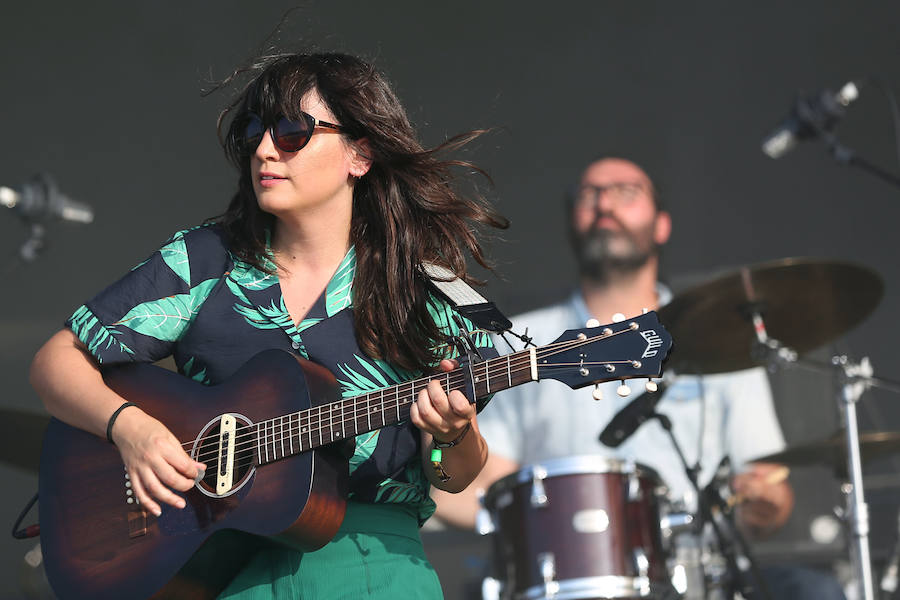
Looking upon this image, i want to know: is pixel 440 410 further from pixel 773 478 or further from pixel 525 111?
pixel 525 111

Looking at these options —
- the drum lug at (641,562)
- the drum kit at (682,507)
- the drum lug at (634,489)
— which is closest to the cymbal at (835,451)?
the drum kit at (682,507)

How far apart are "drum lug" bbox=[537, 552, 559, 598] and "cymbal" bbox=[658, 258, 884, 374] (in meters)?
0.91

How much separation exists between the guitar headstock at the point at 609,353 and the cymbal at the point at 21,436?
2.34 metres

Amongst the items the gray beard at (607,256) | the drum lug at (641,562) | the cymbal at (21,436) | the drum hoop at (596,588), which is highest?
the gray beard at (607,256)

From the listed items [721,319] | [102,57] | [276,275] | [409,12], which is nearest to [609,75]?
[409,12]

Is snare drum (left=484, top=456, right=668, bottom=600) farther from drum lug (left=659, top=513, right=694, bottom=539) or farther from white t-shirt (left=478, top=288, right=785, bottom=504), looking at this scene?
white t-shirt (left=478, top=288, right=785, bottom=504)

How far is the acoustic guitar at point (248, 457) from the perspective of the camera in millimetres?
2000

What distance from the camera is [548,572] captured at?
3.63 m

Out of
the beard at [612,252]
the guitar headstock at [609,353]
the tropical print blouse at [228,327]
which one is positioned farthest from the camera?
the beard at [612,252]

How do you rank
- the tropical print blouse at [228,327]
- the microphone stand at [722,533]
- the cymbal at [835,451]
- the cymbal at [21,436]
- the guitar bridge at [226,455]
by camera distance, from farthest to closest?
the cymbal at [835,451]
the microphone stand at [722,533]
the cymbal at [21,436]
the tropical print blouse at [228,327]
the guitar bridge at [226,455]

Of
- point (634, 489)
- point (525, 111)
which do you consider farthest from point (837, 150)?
point (525, 111)

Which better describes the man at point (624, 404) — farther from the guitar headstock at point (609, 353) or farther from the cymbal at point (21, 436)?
the guitar headstock at point (609, 353)

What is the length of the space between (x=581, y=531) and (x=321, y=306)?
1.77 meters

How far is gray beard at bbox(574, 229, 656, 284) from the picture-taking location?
17.5 ft
